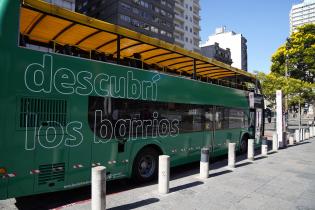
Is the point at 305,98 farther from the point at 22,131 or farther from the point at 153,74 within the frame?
the point at 22,131

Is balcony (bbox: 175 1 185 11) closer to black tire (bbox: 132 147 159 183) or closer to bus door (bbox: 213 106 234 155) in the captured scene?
bus door (bbox: 213 106 234 155)

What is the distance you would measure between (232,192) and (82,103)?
449 cm

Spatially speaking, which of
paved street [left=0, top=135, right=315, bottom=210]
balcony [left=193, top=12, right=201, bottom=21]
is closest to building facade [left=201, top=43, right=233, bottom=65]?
balcony [left=193, top=12, right=201, bottom=21]

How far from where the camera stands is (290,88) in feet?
87.6

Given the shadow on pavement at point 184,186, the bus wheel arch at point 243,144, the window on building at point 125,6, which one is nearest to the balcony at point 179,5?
the window on building at point 125,6

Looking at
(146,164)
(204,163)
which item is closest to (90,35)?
(146,164)

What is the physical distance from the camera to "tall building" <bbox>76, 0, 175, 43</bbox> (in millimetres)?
53219

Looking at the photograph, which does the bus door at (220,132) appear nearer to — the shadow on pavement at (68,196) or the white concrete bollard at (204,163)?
the shadow on pavement at (68,196)

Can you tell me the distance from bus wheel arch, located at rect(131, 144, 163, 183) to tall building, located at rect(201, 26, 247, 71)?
107 m

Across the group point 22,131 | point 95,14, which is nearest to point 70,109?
point 22,131

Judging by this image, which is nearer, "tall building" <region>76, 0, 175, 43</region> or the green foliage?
the green foliage

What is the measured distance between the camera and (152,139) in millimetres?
7957

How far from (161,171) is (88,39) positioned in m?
4.08

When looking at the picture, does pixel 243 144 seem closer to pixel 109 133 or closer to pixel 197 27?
pixel 109 133
